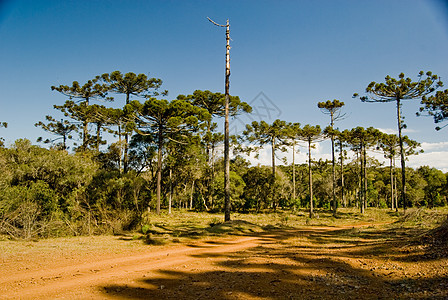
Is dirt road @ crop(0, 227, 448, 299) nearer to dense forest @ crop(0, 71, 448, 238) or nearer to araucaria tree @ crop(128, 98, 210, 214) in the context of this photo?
dense forest @ crop(0, 71, 448, 238)

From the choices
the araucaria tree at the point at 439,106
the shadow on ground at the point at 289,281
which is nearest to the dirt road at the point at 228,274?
the shadow on ground at the point at 289,281

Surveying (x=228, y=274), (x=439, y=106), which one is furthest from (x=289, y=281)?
(x=439, y=106)

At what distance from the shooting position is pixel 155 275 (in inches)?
229

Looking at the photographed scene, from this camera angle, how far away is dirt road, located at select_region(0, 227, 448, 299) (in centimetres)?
464

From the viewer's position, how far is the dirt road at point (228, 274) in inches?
183

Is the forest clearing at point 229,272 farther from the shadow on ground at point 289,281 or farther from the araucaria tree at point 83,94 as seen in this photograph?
the araucaria tree at point 83,94

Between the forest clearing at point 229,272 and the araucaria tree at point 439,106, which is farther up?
the araucaria tree at point 439,106

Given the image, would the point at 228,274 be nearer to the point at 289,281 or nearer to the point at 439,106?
the point at 289,281

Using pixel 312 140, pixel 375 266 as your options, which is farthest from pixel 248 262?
pixel 312 140

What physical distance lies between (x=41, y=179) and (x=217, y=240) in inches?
426

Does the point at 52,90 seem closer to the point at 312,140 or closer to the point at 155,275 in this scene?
the point at 312,140

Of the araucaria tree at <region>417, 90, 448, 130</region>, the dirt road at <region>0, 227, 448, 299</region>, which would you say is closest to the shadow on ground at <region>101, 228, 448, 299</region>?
the dirt road at <region>0, 227, 448, 299</region>

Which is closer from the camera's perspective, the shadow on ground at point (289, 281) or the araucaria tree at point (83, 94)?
the shadow on ground at point (289, 281)

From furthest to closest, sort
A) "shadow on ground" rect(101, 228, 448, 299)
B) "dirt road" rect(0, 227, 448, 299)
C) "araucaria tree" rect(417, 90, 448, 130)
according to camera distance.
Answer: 1. "araucaria tree" rect(417, 90, 448, 130)
2. "dirt road" rect(0, 227, 448, 299)
3. "shadow on ground" rect(101, 228, 448, 299)
